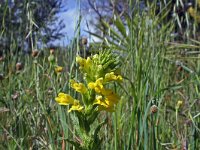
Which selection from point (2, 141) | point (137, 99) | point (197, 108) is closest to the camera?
point (137, 99)

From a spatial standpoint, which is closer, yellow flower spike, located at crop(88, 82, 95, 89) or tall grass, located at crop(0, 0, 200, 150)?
yellow flower spike, located at crop(88, 82, 95, 89)

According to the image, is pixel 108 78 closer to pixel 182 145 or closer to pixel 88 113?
pixel 88 113

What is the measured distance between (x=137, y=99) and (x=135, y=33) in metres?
0.37

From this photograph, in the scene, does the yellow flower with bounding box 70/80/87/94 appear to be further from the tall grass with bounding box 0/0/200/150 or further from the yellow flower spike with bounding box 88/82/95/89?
the tall grass with bounding box 0/0/200/150

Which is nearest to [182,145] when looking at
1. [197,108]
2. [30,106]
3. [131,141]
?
[131,141]

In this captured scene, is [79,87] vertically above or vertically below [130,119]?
above

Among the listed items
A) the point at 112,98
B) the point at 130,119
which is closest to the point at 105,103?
the point at 112,98

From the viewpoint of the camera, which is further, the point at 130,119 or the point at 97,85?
the point at 130,119

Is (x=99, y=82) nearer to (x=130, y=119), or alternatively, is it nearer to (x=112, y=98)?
(x=112, y=98)

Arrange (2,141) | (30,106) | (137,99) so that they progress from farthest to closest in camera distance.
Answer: (30,106)
(2,141)
(137,99)

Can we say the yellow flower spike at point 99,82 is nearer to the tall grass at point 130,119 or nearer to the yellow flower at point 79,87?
the yellow flower at point 79,87

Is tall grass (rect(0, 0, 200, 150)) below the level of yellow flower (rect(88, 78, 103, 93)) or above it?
below

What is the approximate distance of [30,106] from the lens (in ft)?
5.41

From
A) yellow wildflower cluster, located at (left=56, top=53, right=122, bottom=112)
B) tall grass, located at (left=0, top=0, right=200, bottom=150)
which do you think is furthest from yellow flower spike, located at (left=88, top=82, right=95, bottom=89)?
tall grass, located at (left=0, top=0, right=200, bottom=150)
